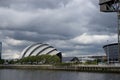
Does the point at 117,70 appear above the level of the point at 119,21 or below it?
below

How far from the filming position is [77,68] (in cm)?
14625

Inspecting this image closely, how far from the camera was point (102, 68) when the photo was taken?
127875mm

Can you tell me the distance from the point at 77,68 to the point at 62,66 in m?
16.3

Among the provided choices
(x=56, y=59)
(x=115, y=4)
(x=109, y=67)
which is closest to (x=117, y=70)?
(x=109, y=67)

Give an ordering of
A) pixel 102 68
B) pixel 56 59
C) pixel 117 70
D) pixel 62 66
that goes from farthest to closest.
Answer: pixel 56 59
pixel 62 66
pixel 102 68
pixel 117 70

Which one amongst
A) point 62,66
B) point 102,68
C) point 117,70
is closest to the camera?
point 117,70

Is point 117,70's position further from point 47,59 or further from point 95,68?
point 47,59

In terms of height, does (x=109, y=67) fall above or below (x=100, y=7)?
below

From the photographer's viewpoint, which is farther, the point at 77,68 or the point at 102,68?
the point at 77,68

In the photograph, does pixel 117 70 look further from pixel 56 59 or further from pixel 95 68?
pixel 56 59

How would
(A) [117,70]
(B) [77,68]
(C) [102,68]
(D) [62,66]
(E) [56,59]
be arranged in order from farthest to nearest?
(E) [56,59] < (D) [62,66] < (B) [77,68] < (C) [102,68] < (A) [117,70]

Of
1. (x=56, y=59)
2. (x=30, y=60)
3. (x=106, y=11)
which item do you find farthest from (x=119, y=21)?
(x=30, y=60)

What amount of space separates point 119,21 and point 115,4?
732 centimetres

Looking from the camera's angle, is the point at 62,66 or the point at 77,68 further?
the point at 62,66
